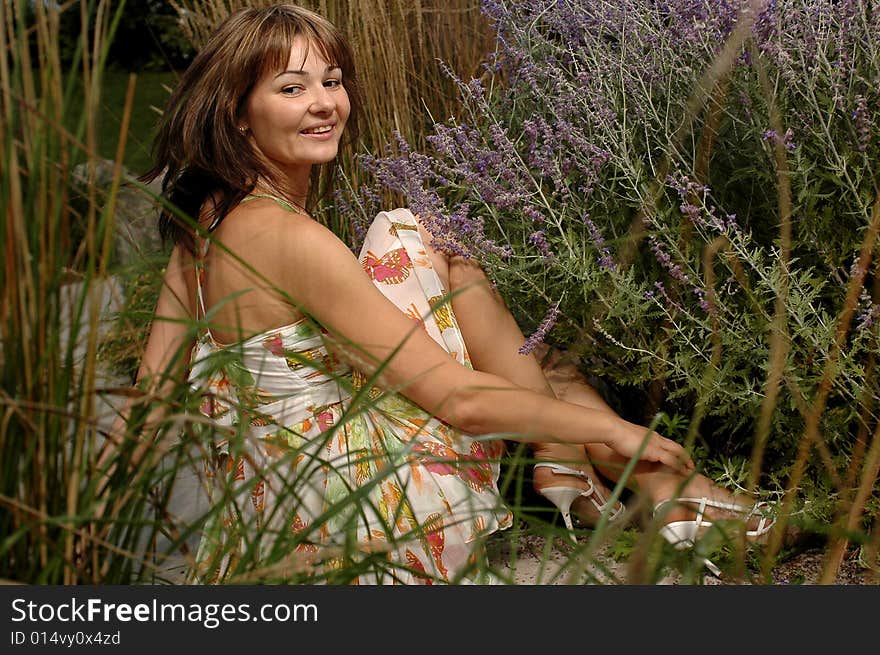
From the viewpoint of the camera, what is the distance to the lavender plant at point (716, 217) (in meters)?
2.12

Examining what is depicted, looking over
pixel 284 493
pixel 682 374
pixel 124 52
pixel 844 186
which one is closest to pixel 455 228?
pixel 682 374

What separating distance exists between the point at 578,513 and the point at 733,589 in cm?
118

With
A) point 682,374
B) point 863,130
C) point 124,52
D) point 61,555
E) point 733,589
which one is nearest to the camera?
point 61,555

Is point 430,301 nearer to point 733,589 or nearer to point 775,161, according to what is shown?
point 775,161

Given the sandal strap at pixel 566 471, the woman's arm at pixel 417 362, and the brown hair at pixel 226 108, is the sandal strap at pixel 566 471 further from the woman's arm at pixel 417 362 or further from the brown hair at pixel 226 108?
the brown hair at pixel 226 108

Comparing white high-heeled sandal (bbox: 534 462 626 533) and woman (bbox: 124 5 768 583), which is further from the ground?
woman (bbox: 124 5 768 583)

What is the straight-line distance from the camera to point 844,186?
211 cm

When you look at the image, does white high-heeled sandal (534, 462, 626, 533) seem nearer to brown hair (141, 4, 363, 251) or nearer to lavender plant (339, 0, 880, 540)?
lavender plant (339, 0, 880, 540)

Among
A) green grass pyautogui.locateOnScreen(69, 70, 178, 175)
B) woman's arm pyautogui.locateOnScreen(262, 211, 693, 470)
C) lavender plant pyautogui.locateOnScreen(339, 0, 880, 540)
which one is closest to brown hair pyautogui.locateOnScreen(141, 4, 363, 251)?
woman's arm pyautogui.locateOnScreen(262, 211, 693, 470)

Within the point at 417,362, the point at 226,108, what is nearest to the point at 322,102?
the point at 226,108

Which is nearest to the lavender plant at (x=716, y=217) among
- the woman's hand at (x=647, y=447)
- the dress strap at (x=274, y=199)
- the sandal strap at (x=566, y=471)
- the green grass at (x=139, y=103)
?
the woman's hand at (x=647, y=447)

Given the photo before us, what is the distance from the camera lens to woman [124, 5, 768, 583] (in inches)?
78.5

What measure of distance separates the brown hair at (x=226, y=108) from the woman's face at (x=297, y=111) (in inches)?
0.8

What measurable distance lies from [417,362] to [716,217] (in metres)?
0.83
